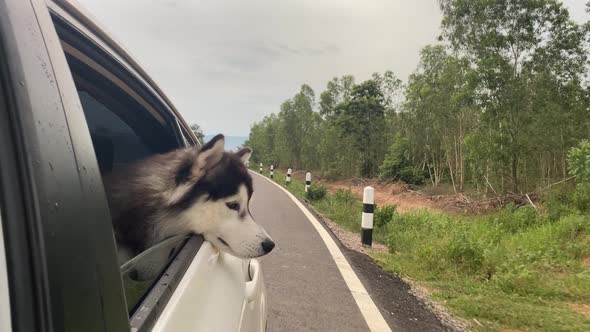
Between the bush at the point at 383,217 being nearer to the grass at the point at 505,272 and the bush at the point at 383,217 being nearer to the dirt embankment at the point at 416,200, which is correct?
the grass at the point at 505,272

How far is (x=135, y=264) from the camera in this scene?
132 cm

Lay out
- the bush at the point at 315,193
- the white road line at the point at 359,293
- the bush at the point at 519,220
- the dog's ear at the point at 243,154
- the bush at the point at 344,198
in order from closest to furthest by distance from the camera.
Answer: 1. the dog's ear at the point at 243,154
2. the white road line at the point at 359,293
3. the bush at the point at 519,220
4. the bush at the point at 344,198
5. the bush at the point at 315,193

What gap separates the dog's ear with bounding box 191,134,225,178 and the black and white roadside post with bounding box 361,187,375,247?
5008 mm

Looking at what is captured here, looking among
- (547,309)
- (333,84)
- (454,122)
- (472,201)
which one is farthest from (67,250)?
(333,84)

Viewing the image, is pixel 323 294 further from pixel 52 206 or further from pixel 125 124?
pixel 52 206

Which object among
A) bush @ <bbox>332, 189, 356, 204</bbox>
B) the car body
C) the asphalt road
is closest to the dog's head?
the car body

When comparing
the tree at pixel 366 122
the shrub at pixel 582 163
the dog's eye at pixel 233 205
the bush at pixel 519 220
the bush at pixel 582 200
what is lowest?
the bush at pixel 519 220

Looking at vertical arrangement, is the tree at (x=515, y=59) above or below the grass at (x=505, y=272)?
above

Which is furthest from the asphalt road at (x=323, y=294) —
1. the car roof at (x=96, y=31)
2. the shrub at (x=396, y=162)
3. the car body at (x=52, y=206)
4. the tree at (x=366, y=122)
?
the tree at (x=366, y=122)

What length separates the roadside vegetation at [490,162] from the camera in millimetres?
5059

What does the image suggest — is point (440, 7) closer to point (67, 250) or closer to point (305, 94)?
point (67, 250)

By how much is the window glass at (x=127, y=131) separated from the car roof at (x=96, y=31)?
136 millimetres

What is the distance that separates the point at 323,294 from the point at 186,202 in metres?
2.97

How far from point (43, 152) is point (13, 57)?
144mm
